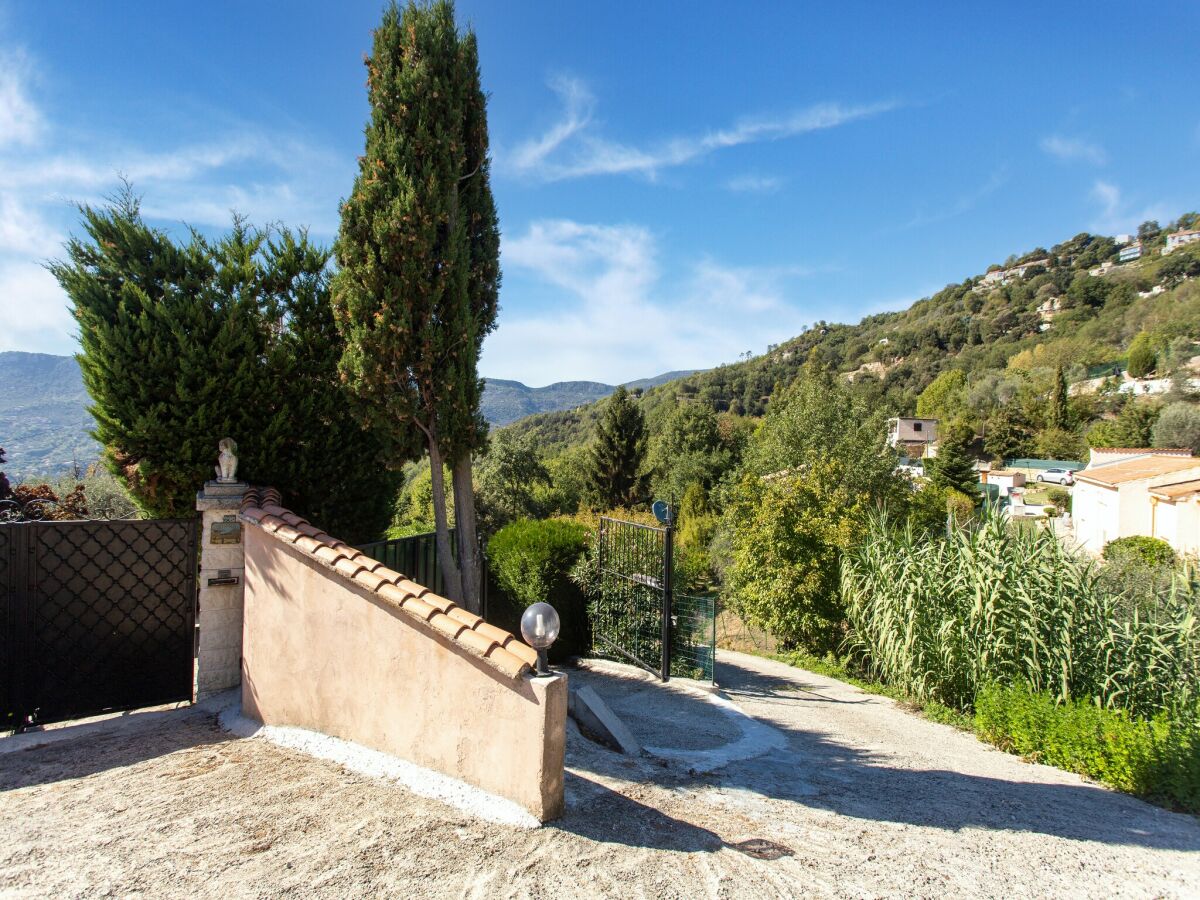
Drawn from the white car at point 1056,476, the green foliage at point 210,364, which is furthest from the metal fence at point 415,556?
the white car at point 1056,476

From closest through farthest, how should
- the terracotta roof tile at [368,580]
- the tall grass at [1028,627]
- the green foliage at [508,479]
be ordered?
the terracotta roof tile at [368,580]
the tall grass at [1028,627]
the green foliage at [508,479]

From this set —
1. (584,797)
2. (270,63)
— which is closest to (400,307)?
(270,63)

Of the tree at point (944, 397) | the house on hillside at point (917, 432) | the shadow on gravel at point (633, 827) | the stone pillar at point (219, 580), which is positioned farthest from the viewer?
the tree at point (944, 397)

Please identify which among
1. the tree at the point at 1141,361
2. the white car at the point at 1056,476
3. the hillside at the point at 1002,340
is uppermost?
the hillside at the point at 1002,340

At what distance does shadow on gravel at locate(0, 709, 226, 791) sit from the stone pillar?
0.40 m

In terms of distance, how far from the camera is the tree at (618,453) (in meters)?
30.0

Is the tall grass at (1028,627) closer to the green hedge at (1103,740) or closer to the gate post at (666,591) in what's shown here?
the green hedge at (1103,740)

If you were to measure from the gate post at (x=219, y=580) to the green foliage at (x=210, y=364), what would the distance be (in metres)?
0.71

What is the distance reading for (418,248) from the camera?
17.6 ft

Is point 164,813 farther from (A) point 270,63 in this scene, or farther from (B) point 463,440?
(A) point 270,63

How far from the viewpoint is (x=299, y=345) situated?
19.4 ft

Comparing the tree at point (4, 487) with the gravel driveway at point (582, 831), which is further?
the tree at point (4, 487)

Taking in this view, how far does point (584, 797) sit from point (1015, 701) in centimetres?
455

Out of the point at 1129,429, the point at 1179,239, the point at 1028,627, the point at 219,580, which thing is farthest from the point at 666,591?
the point at 1179,239
